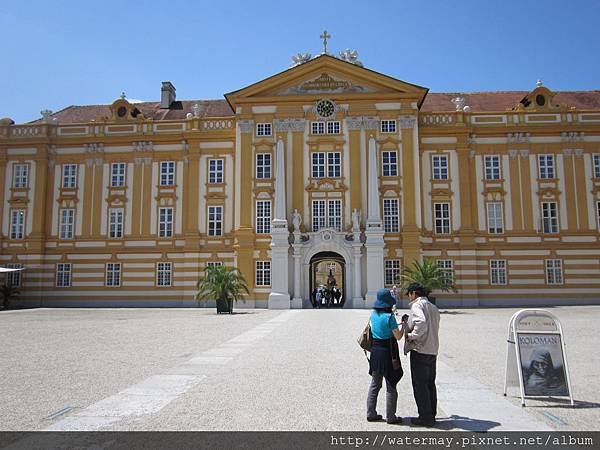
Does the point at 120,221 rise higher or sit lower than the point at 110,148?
lower

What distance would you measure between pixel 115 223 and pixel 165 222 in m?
3.78

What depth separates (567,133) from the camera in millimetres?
41062

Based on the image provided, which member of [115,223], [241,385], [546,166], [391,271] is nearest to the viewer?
[241,385]

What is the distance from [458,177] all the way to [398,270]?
321 inches

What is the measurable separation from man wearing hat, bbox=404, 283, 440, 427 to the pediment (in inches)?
1341

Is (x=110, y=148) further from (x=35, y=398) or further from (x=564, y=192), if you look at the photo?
(x=35, y=398)

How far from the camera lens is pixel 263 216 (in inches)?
1580

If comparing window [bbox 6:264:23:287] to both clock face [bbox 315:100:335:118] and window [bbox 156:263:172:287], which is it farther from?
clock face [bbox 315:100:335:118]

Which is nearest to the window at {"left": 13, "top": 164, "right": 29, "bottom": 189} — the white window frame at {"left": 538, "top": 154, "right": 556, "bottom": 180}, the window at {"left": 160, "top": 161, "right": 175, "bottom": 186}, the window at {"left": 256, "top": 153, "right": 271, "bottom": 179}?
the window at {"left": 160, "top": 161, "right": 175, "bottom": 186}

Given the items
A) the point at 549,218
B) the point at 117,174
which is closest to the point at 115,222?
the point at 117,174

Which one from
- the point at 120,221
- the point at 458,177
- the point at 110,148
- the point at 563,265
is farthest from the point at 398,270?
the point at 110,148

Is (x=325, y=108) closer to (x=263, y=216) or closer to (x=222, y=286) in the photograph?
(x=263, y=216)

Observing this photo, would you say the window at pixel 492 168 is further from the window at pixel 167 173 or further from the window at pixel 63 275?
the window at pixel 63 275

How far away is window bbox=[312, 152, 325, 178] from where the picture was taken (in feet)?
132
